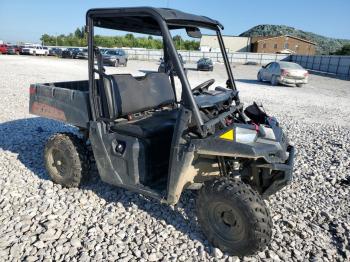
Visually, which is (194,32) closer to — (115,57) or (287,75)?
(287,75)

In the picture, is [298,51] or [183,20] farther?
[298,51]

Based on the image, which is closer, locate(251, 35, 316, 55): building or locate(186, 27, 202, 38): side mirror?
locate(186, 27, 202, 38): side mirror

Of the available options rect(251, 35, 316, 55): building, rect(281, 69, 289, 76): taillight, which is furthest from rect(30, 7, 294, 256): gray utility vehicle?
rect(251, 35, 316, 55): building

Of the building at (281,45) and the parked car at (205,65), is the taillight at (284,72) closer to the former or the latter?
the parked car at (205,65)

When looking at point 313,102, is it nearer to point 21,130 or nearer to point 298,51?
point 21,130

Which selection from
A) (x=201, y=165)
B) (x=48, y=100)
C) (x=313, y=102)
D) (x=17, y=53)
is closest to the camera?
(x=201, y=165)

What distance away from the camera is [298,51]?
71.8 m

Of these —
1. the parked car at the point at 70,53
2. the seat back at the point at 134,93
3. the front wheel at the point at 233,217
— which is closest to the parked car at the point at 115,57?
the parked car at the point at 70,53

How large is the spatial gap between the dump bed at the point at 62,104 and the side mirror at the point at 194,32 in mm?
1372

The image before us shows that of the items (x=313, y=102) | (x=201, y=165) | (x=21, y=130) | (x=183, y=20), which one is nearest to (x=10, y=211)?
(x=201, y=165)

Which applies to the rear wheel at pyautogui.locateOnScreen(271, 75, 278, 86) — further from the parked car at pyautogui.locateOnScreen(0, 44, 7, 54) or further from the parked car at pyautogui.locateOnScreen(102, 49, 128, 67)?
the parked car at pyautogui.locateOnScreen(0, 44, 7, 54)

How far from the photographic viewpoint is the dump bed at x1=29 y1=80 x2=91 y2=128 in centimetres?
414

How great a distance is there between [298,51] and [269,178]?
74.2 m

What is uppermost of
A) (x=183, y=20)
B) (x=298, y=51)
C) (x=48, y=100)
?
(x=183, y=20)
